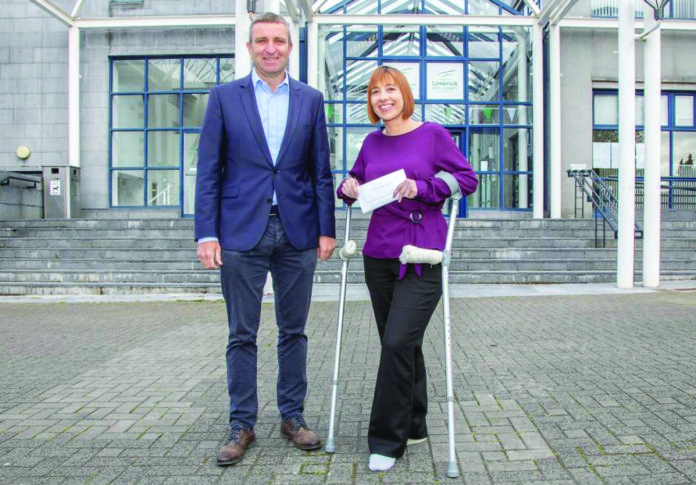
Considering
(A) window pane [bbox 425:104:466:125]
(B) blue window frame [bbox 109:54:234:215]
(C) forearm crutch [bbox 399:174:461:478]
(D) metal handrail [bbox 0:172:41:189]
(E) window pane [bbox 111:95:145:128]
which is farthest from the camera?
(E) window pane [bbox 111:95:145:128]

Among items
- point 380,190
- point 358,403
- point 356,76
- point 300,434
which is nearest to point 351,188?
point 380,190

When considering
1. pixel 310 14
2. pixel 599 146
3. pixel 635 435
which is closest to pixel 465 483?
pixel 635 435

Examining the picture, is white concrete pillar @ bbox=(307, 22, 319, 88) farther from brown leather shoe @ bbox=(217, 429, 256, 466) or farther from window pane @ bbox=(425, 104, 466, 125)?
brown leather shoe @ bbox=(217, 429, 256, 466)

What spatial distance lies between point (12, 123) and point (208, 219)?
16101 millimetres

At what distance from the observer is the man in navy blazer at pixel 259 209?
10.6ft

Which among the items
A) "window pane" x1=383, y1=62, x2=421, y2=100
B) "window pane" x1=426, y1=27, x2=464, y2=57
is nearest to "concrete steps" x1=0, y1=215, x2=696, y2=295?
"window pane" x1=383, y1=62, x2=421, y2=100

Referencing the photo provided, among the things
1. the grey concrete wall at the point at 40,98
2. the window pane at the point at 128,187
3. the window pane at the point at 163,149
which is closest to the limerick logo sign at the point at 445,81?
the window pane at the point at 163,149

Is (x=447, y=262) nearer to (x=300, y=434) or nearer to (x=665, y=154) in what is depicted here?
(x=300, y=434)

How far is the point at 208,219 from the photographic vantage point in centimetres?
322

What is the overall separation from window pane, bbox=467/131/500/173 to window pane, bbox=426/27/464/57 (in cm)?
227

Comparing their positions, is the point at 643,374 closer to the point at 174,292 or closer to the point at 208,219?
the point at 208,219

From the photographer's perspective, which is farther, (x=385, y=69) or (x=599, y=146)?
(x=599, y=146)

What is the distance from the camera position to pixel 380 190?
9.91ft

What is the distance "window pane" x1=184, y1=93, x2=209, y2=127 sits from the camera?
56.3ft
